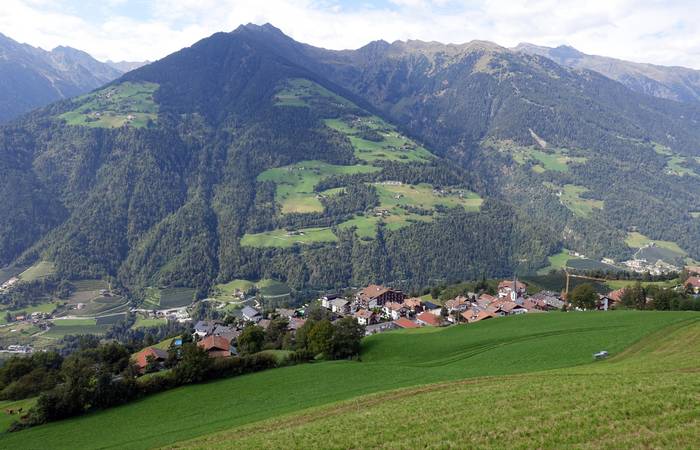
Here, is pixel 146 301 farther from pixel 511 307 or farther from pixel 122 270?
pixel 511 307

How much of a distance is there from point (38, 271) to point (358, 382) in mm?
183870

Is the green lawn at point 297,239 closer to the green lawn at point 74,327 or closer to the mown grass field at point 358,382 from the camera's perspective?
the green lawn at point 74,327

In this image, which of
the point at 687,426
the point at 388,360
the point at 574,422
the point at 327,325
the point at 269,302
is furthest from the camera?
the point at 269,302

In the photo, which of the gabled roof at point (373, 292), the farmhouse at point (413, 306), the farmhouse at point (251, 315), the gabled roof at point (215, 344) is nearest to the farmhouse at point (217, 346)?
the gabled roof at point (215, 344)

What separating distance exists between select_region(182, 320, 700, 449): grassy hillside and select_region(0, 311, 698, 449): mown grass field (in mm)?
419

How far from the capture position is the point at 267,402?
138ft

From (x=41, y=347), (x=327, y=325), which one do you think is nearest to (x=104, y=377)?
(x=327, y=325)

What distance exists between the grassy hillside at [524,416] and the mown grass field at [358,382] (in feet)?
→ 1.37

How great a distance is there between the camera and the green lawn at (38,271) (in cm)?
17732

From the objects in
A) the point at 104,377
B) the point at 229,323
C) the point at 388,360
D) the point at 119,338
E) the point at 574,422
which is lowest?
the point at 119,338

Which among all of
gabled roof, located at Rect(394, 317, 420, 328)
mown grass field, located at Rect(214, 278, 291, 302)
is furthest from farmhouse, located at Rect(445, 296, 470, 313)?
mown grass field, located at Rect(214, 278, 291, 302)

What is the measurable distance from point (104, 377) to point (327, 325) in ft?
90.6

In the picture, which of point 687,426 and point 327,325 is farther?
point 327,325

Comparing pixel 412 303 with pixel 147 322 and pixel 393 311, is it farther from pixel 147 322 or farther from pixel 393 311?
pixel 147 322
